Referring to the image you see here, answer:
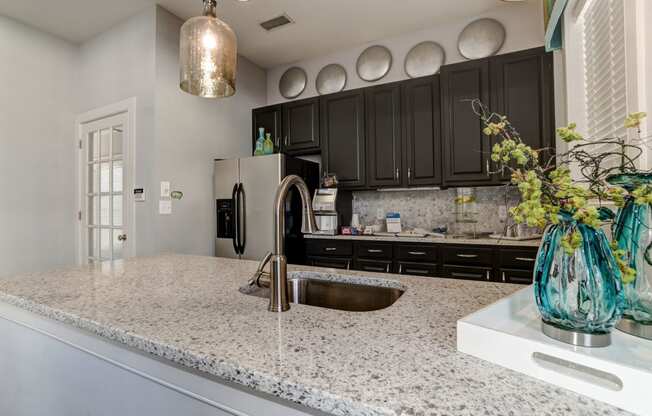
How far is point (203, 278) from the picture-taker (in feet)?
4.34

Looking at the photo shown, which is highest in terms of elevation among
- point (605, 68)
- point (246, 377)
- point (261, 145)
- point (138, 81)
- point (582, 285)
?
point (138, 81)

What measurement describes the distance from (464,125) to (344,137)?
3.76 feet

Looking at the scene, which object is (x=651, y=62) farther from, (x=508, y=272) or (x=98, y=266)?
(x=98, y=266)

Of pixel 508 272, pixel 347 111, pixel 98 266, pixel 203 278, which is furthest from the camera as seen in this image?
pixel 347 111

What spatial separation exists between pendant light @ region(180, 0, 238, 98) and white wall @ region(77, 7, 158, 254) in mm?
1718

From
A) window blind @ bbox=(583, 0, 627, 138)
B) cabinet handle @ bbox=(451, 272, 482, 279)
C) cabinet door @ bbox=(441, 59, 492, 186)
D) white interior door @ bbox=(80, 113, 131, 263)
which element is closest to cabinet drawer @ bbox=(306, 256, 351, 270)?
cabinet handle @ bbox=(451, 272, 482, 279)

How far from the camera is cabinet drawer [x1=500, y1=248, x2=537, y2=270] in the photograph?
236cm

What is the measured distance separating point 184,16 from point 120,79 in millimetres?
844

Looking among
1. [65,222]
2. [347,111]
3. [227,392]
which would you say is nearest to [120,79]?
[65,222]

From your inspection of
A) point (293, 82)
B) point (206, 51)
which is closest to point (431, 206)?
point (293, 82)

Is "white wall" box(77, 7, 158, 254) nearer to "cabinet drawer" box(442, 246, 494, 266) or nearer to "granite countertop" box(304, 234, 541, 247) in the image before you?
"granite countertop" box(304, 234, 541, 247)

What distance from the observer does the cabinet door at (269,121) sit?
3.83 meters

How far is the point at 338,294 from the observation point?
1.34 metres

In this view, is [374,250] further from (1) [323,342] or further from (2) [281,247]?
(1) [323,342]
